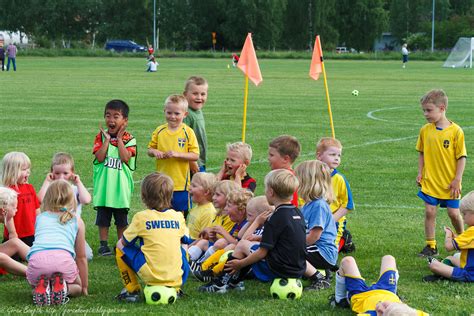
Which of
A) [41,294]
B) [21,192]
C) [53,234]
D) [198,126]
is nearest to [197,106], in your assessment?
[198,126]

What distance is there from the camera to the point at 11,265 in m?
7.07

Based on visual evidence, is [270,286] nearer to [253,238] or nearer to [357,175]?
[253,238]

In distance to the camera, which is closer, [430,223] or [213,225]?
[213,225]

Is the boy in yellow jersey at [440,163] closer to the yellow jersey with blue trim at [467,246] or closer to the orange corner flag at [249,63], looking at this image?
the yellow jersey with blue trim at [467,246]

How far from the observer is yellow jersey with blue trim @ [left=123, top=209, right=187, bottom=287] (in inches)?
263

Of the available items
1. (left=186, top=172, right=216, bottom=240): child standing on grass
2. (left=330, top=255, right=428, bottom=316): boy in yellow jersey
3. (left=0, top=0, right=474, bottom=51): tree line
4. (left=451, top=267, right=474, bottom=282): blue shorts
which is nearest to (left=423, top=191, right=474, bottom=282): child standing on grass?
(left=451, top=267, right=474, bottom=282): blue shorts

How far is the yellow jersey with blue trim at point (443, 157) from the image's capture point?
8.71 meters

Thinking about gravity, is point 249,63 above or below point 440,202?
above

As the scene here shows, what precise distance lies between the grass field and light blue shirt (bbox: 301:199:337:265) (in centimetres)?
48

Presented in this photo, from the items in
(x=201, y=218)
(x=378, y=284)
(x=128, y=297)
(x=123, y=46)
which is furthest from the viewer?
(x=123, y=46)

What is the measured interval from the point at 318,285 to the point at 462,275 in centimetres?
131

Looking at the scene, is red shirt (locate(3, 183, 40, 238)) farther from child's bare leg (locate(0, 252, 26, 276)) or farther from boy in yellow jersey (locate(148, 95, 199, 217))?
boy in yellow jersey (locate(148, 95, 199, 217))

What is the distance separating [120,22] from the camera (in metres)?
120

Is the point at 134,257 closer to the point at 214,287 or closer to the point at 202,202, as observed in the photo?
the point at 214,287
